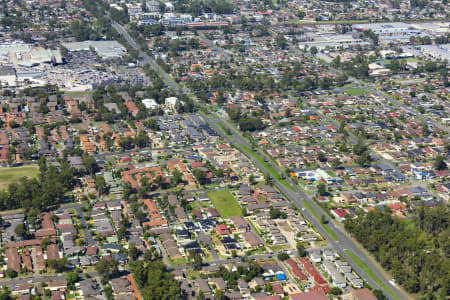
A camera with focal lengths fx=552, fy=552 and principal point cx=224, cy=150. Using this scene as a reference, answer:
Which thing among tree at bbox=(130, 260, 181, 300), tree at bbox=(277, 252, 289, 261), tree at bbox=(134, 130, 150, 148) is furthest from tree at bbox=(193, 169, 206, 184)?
tree at bbox=(130, 260, 181, 300)

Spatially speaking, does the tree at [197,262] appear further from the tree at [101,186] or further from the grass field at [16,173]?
the grass field at [16,173]

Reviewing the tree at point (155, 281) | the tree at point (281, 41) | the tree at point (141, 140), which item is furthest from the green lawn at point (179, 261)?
the tree at point (281, 41)

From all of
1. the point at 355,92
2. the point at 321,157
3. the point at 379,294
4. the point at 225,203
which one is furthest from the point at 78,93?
the point at 379,294

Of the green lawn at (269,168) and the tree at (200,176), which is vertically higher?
the tree at (200,176)

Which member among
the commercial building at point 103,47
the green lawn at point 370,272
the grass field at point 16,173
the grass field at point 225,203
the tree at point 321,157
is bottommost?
the green lawn at point 370,272

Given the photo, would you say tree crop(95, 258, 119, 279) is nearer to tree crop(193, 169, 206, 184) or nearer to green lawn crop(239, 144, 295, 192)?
tree crop(193, 169, 206, 184)

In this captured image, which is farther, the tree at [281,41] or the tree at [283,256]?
the tree at [281,41]

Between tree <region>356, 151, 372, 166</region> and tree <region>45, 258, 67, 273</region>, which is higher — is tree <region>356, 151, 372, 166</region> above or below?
above
